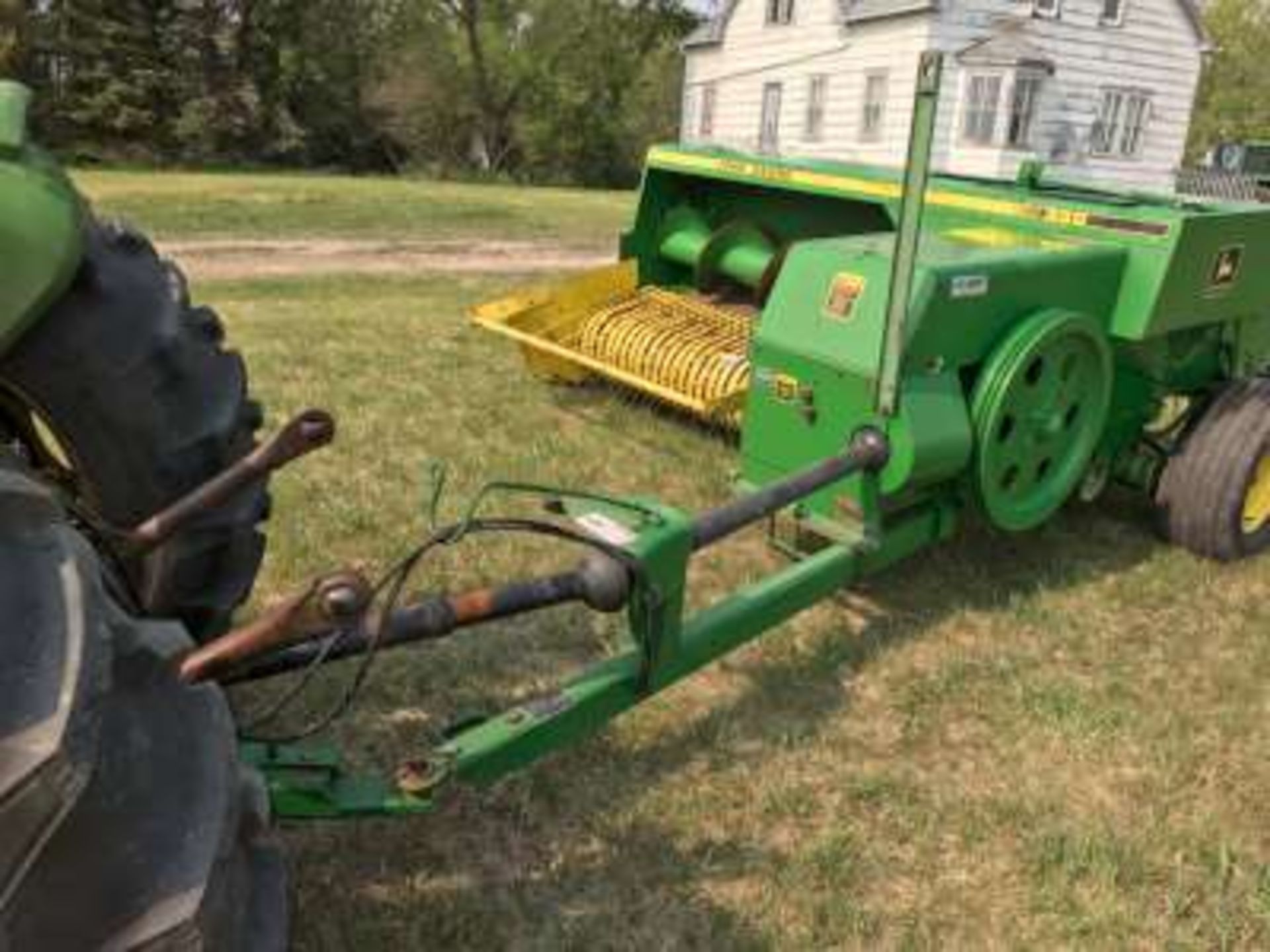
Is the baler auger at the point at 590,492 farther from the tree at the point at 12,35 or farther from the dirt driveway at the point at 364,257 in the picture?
the tree at the point at 12,35

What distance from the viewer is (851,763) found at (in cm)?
303

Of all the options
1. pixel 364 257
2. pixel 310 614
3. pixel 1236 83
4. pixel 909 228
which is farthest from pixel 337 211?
pixel 1236 83

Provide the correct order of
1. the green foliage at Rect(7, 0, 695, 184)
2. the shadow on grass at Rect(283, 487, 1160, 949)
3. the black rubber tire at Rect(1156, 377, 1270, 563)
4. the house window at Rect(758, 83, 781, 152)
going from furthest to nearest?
the green foliage at Rect(7, 0, 695, 184) → the house window at Rect(758, 83, 781, 152) → the black rubber tire at Rect(1156, 377, 1270, 563) → the shadow on grass at Rect(283, 487, 1160, 949)

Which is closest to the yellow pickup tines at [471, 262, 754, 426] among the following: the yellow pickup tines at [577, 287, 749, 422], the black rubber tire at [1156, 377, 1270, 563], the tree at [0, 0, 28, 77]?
the yellow pickup tines at [577, 287, 749, 422]

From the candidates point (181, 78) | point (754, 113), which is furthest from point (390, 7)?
point (754, 113)

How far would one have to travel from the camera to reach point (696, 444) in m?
5.21

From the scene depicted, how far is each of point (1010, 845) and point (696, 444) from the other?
106 inches

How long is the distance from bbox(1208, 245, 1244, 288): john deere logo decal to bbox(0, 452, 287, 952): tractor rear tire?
3530 millimetres

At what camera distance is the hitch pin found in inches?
78.5

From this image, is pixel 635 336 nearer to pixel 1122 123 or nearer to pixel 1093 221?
pixel 1093 221

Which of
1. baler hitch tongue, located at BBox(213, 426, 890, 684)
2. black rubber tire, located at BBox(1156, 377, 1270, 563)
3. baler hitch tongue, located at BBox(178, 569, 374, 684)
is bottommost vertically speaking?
black rubber tire, located at BBox(1156, 377, 1270, 563)

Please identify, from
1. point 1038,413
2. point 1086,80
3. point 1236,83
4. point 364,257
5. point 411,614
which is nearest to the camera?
point 411,614

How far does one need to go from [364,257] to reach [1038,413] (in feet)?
29.5

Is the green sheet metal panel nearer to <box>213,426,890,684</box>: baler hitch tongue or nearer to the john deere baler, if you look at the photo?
the john deere baler
